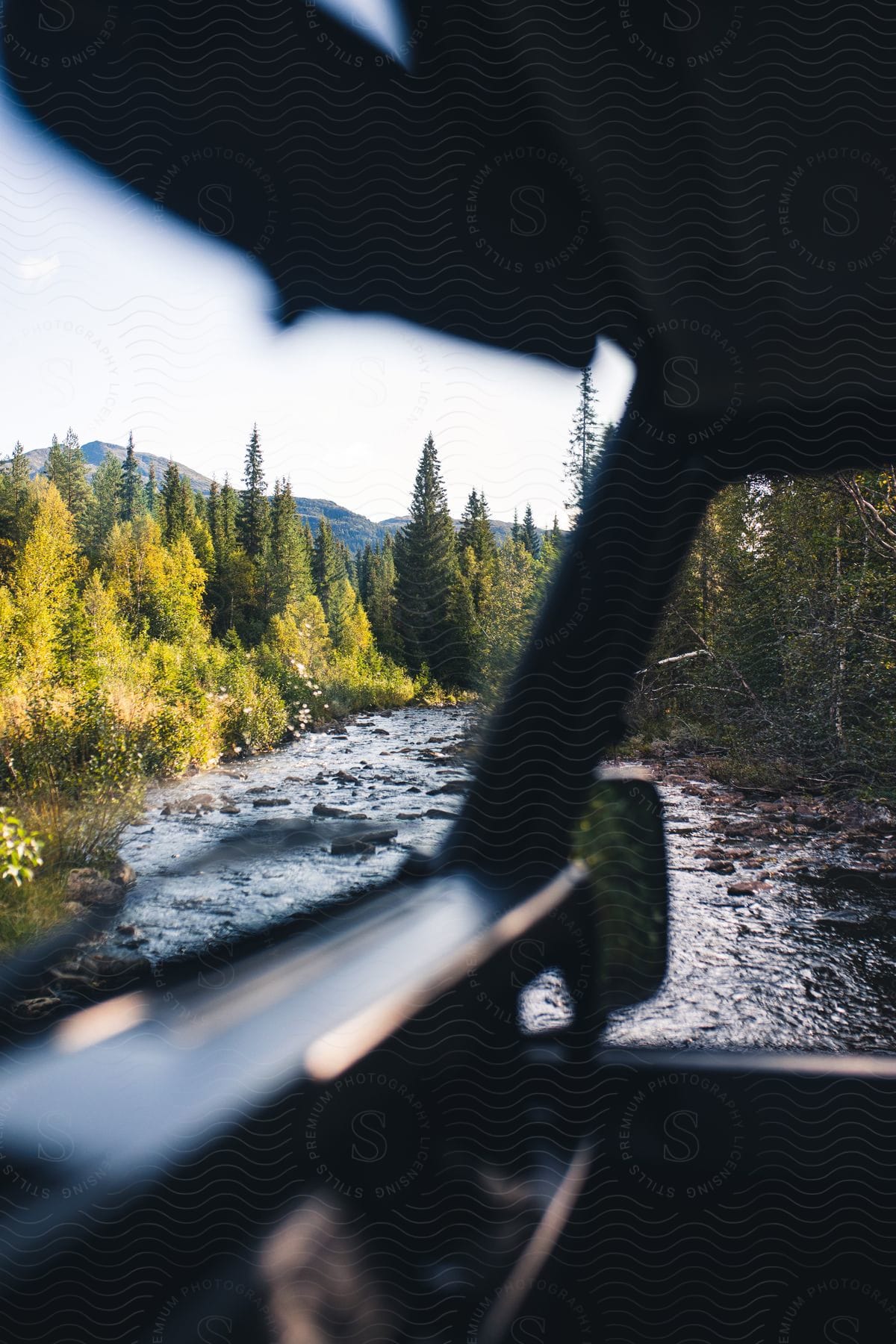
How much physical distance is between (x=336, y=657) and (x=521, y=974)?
69cm

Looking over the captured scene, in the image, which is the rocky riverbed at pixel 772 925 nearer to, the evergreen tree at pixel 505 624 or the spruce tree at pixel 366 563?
the evergreen tree at pixel 505 624

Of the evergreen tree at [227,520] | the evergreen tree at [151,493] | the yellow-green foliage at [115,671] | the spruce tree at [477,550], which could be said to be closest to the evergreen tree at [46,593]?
the yellow-green foliage at [115,671]

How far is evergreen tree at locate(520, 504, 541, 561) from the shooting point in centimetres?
111

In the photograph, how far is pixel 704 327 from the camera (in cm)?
112

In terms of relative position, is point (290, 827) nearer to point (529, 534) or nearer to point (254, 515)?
point (254, 515)

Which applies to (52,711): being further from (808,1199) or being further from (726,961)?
(808,1199)

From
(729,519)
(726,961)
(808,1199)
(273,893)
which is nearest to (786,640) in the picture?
(729,519)

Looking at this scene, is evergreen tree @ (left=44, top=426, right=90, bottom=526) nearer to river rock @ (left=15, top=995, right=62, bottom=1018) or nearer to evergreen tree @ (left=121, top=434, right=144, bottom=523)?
evergreen tree @ (left=121, top=434, right=144, bottom=523)

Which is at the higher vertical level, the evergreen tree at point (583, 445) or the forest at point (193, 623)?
the evergreen tree at point (583, 445)

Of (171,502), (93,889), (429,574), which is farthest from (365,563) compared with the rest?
(93,889)

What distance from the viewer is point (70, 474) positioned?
100 cm

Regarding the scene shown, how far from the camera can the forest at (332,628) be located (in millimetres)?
976

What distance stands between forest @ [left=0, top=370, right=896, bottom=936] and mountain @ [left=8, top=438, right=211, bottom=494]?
0.5 inches

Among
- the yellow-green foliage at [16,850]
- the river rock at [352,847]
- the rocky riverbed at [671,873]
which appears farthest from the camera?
the river rock at [352,847]
